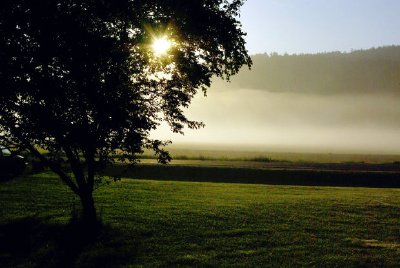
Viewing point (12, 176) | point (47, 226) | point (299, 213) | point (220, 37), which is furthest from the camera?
point (12, 176)

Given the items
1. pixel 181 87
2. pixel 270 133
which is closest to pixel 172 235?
pixel 181 87

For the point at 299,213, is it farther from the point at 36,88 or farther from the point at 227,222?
the point at 36,88

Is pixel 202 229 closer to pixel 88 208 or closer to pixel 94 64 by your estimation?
pixel 88 208

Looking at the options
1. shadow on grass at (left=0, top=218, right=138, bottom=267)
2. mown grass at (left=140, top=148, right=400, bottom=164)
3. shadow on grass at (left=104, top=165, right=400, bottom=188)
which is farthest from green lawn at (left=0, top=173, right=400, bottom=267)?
mown grass at (left=140, top=148, right=400, bottom=164)

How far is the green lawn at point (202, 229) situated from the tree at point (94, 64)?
2.49m

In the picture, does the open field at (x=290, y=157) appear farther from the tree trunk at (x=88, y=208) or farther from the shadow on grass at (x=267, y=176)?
the tree trunk at (x=88, y=208)

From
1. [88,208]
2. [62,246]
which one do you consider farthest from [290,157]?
[62,246]

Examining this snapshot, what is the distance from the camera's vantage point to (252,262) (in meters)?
12.4

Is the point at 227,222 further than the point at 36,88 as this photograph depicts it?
Yes

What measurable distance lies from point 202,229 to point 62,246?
14.6 ft

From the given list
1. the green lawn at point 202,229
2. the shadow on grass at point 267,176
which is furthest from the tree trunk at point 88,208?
the shadow on grass at point 267,176

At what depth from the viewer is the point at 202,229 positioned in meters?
15.8

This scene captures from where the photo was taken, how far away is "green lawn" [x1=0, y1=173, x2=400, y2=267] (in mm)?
12781

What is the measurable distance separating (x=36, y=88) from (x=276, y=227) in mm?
8831
